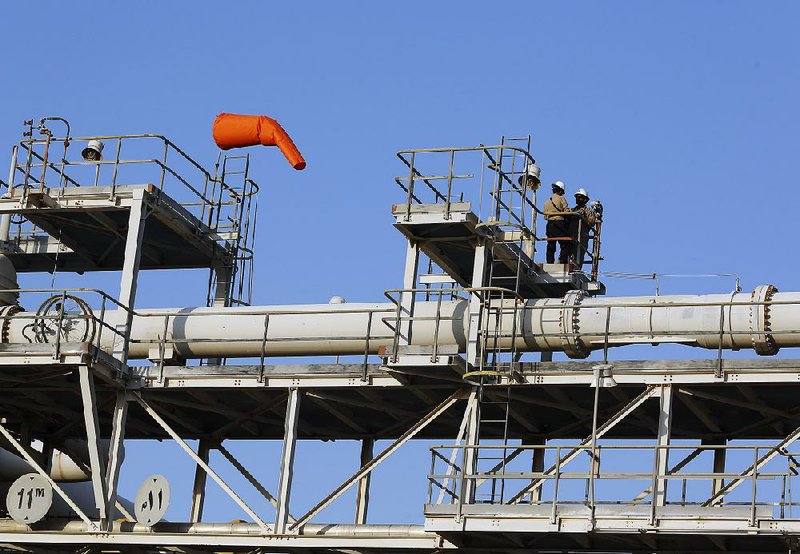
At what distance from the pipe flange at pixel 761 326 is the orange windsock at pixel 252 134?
12052 mm

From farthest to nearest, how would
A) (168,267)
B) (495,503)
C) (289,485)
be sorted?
(168,267) → (289,485) → (495,503)

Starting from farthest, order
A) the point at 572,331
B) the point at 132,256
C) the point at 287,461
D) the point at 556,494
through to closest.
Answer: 1. the point at 132,256
2. the point at 572,331
3. the point at 287,461
4. the point at 556,494

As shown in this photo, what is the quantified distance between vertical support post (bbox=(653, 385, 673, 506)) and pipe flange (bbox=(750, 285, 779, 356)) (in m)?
2.22

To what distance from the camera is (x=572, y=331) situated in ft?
124

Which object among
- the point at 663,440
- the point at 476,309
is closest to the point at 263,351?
the point at 476,309

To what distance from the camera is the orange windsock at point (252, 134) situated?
43438 mm

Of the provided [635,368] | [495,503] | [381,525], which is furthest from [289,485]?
[635,368]

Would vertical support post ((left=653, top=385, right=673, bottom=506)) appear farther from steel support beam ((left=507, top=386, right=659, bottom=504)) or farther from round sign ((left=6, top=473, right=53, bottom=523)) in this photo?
round sign ((left=6, top=473, right=53, bottom=523))

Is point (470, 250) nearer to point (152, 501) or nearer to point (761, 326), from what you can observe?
point (761, 326)

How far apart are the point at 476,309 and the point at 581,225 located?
4.83 meters

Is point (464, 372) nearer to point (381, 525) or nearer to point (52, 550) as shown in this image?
point (381, 525)

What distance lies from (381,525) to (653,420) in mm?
6449

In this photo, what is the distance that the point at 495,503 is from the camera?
3419cm

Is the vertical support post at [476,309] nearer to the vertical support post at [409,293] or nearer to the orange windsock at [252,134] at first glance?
the vertical support post at [409,293]
